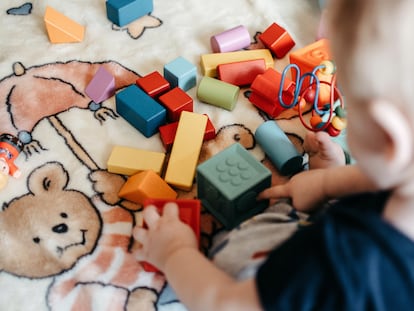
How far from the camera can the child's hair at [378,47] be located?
499mm

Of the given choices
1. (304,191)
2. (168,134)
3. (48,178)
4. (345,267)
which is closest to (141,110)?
(168,134)

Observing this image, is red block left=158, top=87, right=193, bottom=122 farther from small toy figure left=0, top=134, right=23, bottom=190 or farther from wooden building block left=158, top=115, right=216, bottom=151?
small toy figure left=0, top=134, right=23, bottom=190

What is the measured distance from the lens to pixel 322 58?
1042mm

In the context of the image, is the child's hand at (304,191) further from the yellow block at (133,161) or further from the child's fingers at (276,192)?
the yellow block at (133,161)

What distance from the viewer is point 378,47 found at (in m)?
0.51

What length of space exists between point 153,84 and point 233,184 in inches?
11.3

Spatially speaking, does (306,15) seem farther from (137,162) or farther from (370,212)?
(370,212)

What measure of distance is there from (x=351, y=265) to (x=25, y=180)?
0.56 m

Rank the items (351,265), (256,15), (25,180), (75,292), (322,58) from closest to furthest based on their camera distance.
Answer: (351,265)
(75,292)
(25,180)
(322,58)
(256,15)

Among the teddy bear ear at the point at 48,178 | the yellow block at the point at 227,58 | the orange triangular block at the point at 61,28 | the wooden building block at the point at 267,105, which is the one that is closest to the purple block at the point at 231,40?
the yellow block at the point at 227,58

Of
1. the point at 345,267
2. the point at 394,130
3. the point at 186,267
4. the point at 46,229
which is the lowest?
the point at 46,229

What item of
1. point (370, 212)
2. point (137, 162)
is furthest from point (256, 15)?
point (370, 212)

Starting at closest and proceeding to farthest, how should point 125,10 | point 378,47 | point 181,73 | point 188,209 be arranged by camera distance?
point 378,47 → point 188,209 → point 181,73 → point 125,10

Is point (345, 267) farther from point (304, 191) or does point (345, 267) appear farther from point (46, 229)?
point (46, 229)
